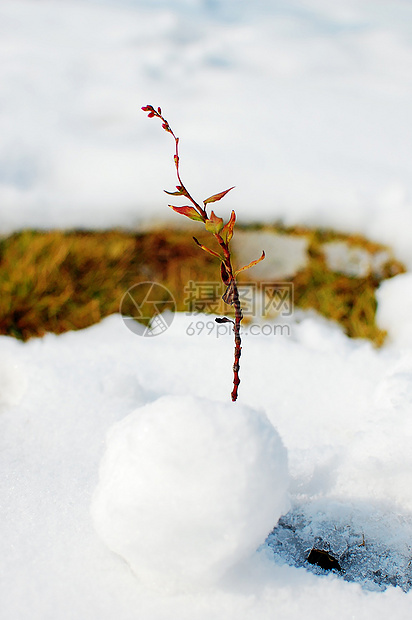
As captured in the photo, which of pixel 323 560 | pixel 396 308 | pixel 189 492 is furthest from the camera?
pixel 396 308

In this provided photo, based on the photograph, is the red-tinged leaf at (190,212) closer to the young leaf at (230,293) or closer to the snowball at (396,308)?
the young leaf at (230,293)

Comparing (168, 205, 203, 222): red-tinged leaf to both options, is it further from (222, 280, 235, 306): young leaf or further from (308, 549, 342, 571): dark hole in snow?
(308, 549, 342, 571): dark hole in snow

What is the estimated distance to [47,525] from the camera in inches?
33.9

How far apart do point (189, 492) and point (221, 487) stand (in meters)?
0.04

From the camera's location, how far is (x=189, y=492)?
0.68 metres

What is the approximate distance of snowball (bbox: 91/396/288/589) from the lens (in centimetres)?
67

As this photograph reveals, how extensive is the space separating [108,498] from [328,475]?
50cm

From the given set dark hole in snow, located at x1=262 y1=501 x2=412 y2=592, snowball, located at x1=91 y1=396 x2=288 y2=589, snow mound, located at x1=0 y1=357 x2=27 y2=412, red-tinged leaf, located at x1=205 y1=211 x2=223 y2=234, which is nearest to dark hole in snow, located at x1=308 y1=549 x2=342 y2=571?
dark hole in snow, located at x1=262 y1=501 x2=412 y2=592

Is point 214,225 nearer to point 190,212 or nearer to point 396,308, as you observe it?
point 190,212

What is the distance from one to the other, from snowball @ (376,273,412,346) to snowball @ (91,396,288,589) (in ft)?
5.20

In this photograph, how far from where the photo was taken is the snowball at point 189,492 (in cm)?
67

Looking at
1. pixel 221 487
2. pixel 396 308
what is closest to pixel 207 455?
pixel 221 487

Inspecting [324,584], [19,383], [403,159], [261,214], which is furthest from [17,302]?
[403,159]

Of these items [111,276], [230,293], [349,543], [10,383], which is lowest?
[349,543]
